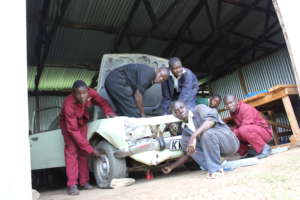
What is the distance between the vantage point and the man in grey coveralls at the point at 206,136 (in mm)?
2990

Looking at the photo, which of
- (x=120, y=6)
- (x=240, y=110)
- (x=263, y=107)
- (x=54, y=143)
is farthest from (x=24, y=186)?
(x=120, y=6)

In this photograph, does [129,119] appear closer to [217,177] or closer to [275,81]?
[217,177]

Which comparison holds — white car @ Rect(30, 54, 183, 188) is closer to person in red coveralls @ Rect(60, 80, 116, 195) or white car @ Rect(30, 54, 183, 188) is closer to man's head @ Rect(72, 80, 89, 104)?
person in red coveralls @ Rect(60, 80, 116, 195)

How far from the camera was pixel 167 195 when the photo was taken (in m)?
2.20

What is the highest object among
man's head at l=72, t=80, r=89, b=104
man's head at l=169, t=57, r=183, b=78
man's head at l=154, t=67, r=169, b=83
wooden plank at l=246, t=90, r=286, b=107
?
man's head at l=169, t=57, r=183, b=78

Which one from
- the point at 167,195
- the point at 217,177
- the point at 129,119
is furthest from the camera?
the point at 129,119

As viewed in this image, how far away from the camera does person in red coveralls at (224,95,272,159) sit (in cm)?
396

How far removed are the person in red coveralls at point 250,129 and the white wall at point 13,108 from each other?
3.20 m

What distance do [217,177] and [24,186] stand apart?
190 centimetres

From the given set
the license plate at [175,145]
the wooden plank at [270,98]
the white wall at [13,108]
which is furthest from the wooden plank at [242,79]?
the white wall at [13,108]

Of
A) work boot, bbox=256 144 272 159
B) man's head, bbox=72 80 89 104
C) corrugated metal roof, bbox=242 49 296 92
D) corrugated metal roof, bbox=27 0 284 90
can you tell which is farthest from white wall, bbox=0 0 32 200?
corrugated metal roof, bbox=242 49 296 92

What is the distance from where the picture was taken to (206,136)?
3.06 m

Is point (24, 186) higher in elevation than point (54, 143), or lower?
lower

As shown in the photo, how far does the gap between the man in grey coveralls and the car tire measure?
68cm
